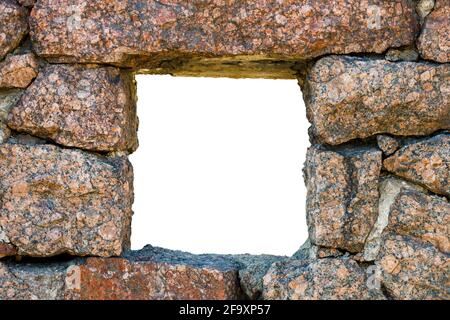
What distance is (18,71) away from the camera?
3.28 metres

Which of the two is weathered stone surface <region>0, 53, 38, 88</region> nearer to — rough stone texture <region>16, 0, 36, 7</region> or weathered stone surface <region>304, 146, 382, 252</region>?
rough stone texture <region>16, 0, 36, 7</region>

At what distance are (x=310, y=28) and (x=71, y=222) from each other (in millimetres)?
1381

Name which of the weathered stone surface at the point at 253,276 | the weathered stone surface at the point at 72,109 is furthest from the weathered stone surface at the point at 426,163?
the weathered stone surface at the point at 72,109

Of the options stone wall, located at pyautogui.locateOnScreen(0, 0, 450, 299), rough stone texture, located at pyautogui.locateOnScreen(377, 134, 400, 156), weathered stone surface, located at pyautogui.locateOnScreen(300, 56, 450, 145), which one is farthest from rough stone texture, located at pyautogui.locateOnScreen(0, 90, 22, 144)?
rough stone texture, located at pyautogui.locateOnScreen(377, 134, 400, 156)

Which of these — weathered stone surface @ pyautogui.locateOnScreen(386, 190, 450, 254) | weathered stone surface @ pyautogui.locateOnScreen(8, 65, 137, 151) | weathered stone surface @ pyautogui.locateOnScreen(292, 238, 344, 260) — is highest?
weathered stone surface @ pyautogui.locateOnScreen(8, 65, 137, 151)

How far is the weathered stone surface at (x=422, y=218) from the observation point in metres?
3.14

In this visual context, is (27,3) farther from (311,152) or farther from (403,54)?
(403,54)

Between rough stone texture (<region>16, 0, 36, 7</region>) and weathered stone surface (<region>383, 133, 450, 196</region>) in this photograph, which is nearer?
weathered stone surface (<region>383, 133, 450, 196</region>)

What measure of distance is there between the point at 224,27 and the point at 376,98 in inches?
29.3

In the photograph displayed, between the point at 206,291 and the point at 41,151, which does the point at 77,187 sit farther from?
the point at 206,291

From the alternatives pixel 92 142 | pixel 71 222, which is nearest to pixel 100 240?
pixel 71 222

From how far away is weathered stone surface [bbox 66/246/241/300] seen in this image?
3266mm

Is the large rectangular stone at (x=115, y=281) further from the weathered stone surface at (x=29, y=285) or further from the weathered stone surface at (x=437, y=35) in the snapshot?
the weathered stone surface at (x=437, y=35)
